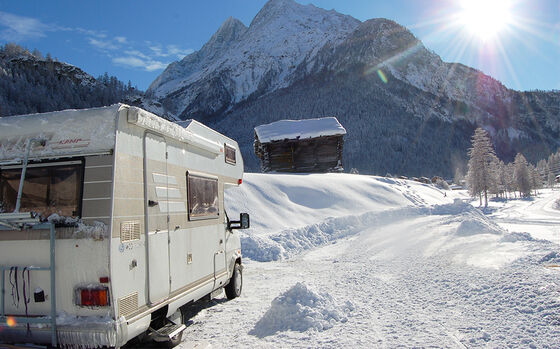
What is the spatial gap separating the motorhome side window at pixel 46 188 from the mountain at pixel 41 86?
66910mm

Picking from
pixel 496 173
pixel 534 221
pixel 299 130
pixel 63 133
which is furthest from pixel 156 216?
pixel 496 173

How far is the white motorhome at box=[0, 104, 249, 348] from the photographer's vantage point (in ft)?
11.7

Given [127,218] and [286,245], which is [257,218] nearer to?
[286,245]

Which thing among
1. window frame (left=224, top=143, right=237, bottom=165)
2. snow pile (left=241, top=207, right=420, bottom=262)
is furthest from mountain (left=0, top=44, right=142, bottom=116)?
window frame (left=224, top=143, right=237, bottom=165)

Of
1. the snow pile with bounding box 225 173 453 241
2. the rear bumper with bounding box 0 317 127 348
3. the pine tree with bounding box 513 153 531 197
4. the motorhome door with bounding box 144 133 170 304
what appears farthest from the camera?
the pine tree with bounding box 513 153 531 197

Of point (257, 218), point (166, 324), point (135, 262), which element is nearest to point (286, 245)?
point (257, 218)

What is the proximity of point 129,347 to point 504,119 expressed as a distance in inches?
7462

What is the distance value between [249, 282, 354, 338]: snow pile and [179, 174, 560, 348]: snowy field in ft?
0.05

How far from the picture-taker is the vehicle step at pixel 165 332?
14.1ft

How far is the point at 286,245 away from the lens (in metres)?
12.8

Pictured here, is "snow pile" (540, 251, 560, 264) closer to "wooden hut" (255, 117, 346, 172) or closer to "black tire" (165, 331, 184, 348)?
"black tire" (165, 331, 184, 348)

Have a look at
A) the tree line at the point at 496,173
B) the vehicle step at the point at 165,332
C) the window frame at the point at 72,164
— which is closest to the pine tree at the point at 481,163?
the tree line at the point at 496,173

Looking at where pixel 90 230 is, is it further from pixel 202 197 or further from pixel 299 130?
pixel 299 130

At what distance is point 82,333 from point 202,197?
2.64 metres
